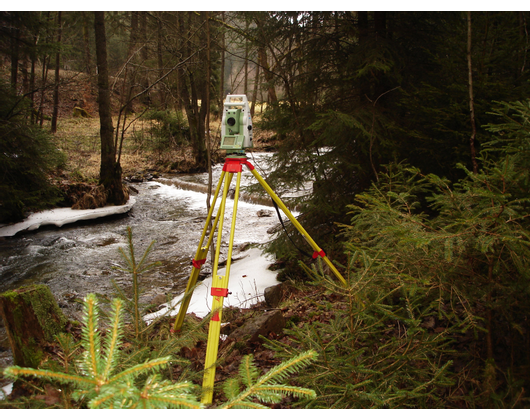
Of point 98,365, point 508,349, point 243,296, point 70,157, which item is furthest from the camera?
point 70,157

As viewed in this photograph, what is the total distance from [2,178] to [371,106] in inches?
273

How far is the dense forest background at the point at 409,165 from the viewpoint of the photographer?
1467 mm

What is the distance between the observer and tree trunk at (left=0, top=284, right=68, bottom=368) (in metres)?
2.09

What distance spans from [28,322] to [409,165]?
3494 mm

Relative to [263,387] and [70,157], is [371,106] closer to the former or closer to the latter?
[263,387]

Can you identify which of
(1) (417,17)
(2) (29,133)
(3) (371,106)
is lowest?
(2) (29,133)

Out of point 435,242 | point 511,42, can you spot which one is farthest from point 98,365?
point 511,42

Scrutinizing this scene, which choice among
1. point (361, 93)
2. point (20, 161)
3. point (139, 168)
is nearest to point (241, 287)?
point (361, 93)

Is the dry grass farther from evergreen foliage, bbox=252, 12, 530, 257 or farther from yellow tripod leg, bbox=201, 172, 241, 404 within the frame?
yellow tripod leg, bbox=201, 172, 241, 404

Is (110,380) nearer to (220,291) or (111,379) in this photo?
(111,379)

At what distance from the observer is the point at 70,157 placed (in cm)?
1328

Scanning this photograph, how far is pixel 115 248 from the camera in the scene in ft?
21.0

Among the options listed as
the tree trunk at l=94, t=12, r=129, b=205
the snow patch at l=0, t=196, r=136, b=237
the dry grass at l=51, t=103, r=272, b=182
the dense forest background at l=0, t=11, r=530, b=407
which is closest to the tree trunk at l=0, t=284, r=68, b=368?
the dense forest background at l=0, t=11, r=530, b=407
